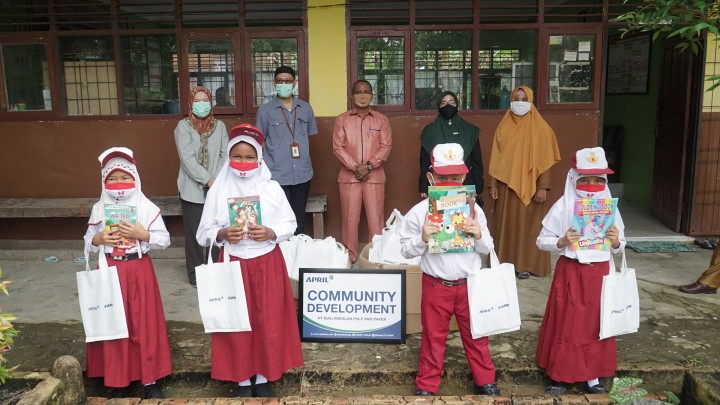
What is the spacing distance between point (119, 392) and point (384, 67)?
4.43m

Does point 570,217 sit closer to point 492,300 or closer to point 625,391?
point 492,300

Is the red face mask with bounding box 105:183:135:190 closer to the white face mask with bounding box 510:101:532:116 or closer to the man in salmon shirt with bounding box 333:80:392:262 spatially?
the man in salmon shirt with bounding box 333:80:392:262

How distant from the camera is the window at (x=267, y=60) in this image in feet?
22.1

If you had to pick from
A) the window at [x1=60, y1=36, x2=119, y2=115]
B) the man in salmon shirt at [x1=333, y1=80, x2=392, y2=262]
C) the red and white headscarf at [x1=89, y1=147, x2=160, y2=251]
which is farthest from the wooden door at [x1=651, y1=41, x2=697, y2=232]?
the window at [x1=60, y1=36, x2=119, y2=115]

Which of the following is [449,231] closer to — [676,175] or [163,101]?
[163,101]

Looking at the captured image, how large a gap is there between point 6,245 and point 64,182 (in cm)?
103

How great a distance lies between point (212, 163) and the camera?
18.9 feet

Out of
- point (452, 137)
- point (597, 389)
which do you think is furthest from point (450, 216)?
point (452, 137)

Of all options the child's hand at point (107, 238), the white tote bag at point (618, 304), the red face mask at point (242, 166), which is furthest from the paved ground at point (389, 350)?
the red face mask at point (242, 166)

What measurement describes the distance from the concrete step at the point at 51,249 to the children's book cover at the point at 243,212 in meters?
3.56

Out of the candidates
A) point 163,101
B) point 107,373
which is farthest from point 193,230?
point 107,373

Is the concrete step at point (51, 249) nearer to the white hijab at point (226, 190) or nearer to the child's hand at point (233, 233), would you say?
the white hijab at point (226, 190)

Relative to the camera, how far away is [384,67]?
6.80 meters

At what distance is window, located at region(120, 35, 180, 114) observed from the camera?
22.2 feet
